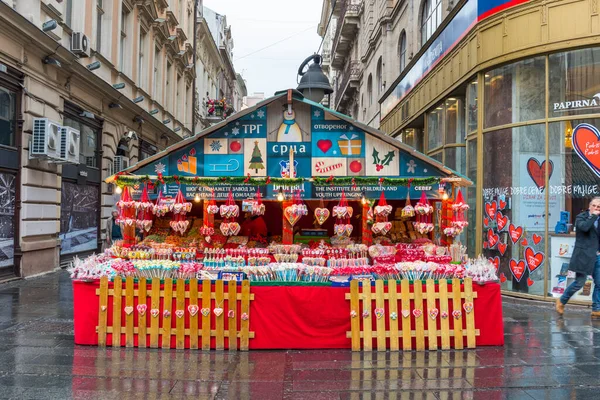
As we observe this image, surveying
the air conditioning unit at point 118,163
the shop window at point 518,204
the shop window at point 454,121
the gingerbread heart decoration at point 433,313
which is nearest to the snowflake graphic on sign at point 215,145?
the gingerbread heart decoration at point 433,313

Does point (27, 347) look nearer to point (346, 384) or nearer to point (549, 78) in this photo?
point (346, 384)

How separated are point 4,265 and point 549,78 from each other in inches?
498

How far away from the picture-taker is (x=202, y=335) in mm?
6461

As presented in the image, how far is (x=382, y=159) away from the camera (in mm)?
8648

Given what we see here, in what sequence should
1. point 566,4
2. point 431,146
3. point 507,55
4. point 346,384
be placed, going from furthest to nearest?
1. point 431,146
2. point 507,55
3. point 566,4
4. point 346,384

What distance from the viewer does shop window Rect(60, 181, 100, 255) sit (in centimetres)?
1477

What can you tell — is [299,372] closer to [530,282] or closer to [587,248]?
[587,248]

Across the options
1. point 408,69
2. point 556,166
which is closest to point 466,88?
point 556,166

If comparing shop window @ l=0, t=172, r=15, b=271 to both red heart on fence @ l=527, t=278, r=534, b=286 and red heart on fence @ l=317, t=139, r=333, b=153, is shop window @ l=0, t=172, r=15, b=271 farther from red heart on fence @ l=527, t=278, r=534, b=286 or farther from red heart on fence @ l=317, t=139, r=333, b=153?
red heart on fence @ l=527, t=278, r=534, b=286

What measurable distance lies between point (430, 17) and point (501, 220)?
838 cm

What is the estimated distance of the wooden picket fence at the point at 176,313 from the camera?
6.44 meters

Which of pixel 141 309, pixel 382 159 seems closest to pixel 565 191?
pixel 382 159

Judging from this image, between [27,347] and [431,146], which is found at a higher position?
[431,146]

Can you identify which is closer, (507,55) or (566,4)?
(566,4)
